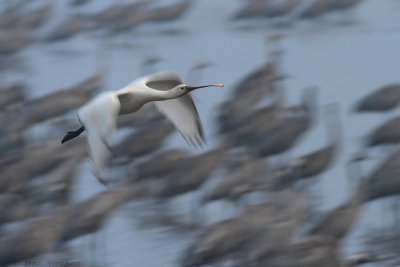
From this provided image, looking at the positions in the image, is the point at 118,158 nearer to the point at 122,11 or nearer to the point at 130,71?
the point at 130,71

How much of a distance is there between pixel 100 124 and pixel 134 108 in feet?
1.85

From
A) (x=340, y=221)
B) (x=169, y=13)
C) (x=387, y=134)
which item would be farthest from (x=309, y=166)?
(x=169, y=13)

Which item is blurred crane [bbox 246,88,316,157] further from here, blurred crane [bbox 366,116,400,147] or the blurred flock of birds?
blurred crane [bbox 366,116,400,147]

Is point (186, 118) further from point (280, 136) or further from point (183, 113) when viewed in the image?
point (280, 136)

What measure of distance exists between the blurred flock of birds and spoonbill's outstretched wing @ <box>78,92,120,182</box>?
7.39 feet

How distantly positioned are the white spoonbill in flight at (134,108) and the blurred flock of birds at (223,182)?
147cm

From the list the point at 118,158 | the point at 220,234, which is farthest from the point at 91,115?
the point at 118,158

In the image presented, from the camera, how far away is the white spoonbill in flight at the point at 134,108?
7621 mm

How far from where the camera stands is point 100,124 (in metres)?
7.74

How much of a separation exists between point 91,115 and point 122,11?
1700 cm

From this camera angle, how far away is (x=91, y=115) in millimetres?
7820

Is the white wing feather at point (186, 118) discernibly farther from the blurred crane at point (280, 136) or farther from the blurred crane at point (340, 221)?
the blurred crane at point (280, 136)

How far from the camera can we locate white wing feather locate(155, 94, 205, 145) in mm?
8703

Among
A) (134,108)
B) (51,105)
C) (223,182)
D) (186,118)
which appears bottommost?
(51,105)
